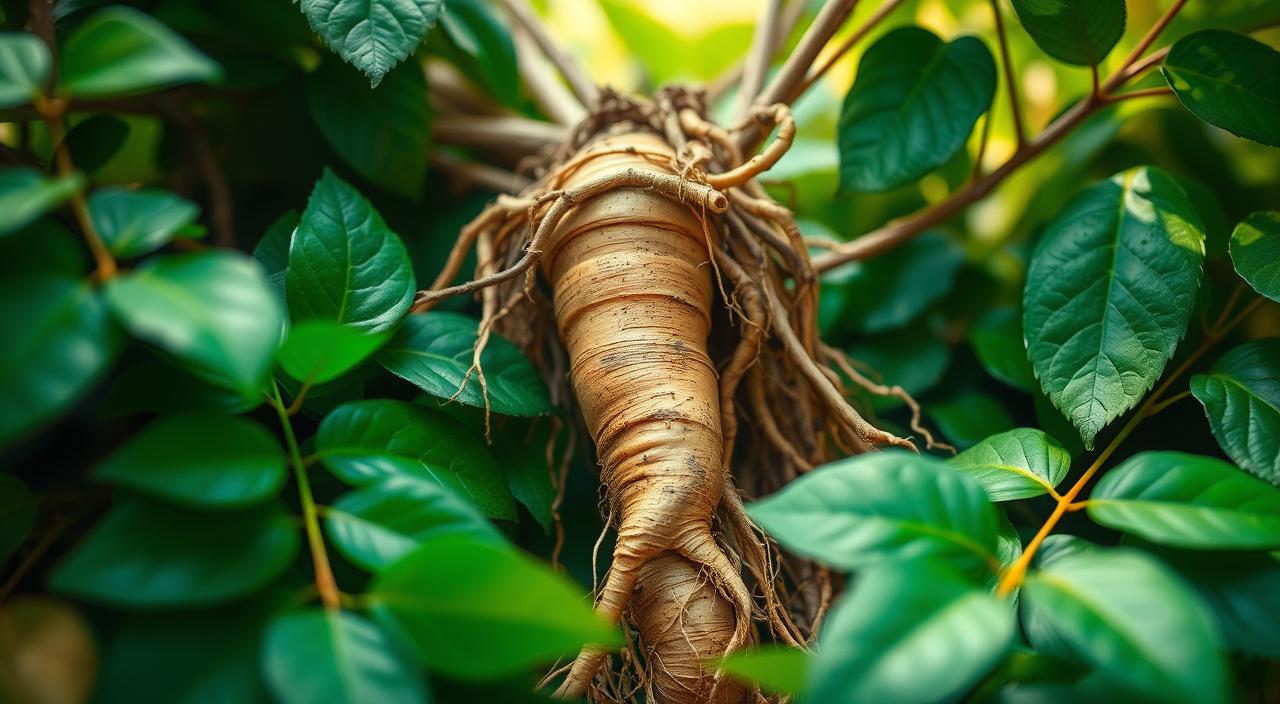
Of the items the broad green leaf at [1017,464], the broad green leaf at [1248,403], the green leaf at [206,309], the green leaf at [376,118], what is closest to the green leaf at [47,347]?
the green leaf at [206,309]

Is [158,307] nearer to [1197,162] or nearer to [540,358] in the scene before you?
[540,358]

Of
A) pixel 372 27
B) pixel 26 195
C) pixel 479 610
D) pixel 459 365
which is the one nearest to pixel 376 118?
pixel 372 27

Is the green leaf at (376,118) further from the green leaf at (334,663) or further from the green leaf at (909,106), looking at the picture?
the green leaf at (334,663)

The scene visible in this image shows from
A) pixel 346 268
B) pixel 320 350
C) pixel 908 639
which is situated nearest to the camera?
pixel 908 639

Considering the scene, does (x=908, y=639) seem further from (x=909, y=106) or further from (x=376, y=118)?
(x=376, y=118)

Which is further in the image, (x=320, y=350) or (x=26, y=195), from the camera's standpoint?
(x=320, y=350)

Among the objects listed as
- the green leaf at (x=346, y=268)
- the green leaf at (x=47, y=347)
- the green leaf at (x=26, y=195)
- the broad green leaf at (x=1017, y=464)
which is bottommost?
the broad green leaf at (x=1017, y=464)
